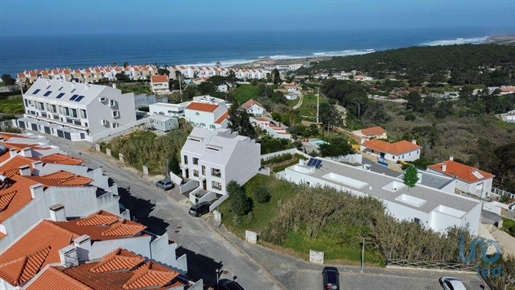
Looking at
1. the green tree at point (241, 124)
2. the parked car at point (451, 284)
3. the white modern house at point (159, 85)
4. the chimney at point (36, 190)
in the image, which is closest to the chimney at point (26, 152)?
the chimney at point (36, 190)

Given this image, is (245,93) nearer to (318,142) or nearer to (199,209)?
(318,142)

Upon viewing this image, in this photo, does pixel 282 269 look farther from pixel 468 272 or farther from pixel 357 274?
pixel 468 272

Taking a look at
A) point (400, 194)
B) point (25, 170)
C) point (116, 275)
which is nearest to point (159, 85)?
point (25, 170)

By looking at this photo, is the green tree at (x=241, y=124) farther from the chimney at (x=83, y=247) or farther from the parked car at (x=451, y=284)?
the chimney at (x=83, y=247)

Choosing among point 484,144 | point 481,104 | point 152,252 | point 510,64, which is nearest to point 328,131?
point 484,144

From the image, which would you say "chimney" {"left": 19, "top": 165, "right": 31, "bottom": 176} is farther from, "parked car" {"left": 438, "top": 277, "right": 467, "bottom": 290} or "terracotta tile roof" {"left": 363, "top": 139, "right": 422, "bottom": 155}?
"terracotta tile roof" {"left": 363, "top": 139, "right": 422, "bottom": 155}

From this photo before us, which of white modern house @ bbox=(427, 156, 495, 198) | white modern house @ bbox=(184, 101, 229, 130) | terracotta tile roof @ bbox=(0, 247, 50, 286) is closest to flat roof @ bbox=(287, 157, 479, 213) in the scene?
white modern house @ bbox=(427, 156, 495, 198)
